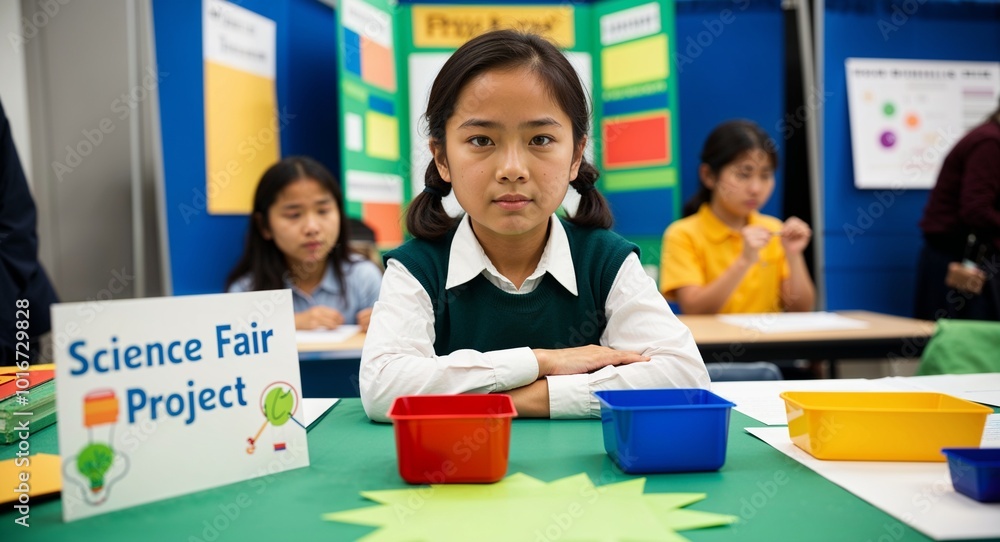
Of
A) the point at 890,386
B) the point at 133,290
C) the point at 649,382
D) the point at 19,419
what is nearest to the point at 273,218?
the point at 133,290

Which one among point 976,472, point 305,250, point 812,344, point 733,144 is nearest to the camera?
point 976,472

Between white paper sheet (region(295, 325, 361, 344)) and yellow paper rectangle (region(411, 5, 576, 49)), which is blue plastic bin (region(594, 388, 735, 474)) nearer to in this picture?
white paper sheet (region(295, 325, 361, 344))

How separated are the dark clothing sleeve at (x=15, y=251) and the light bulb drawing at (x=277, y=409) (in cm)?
147

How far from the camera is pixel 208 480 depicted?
76cm

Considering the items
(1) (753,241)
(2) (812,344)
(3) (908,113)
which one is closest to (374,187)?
(1) (753,241)

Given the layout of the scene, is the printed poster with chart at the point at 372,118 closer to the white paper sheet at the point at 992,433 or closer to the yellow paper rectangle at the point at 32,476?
the yellow paper rectangle at the point at 32,476

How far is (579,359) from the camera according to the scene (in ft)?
3.63

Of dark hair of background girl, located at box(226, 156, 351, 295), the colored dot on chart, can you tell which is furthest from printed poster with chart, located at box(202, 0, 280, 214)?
the colored dot on chart

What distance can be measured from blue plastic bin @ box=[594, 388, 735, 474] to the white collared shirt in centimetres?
26

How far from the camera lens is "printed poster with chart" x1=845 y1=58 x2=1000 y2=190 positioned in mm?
3662

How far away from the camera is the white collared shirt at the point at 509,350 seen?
1047 millimetres

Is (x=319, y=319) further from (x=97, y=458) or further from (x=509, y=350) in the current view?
(x=97, y=458)

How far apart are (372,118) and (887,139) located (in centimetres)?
265

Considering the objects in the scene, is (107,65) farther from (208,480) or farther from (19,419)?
(208,480)
